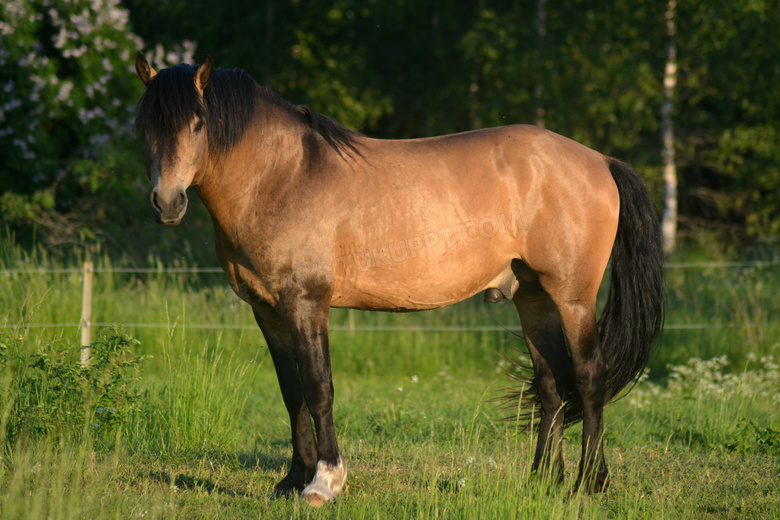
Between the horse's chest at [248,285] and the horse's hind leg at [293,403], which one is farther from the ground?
the horse's chest at [248,285]

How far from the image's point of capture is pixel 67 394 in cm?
440

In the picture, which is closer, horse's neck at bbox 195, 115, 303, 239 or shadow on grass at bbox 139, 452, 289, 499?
horse's neck at bbox 195, 115, 303, 239

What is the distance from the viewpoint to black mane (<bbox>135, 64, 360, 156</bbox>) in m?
3.30

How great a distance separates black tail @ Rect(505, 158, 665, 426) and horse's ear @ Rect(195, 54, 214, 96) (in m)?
2.35

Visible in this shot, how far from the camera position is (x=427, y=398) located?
6.61 metres

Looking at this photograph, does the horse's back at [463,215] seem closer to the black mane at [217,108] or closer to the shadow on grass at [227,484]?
the black mane at [217,108]

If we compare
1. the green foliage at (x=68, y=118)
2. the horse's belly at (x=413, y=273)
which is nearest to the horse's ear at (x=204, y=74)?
the horse's belly at (x=413, y=273)

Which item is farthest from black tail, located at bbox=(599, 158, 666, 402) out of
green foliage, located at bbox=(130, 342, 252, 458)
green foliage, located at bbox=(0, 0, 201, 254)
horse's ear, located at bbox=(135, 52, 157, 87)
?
green foliage, located at bbox=(0, 0, 201, 254)

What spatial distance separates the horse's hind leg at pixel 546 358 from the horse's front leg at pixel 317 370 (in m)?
1.24

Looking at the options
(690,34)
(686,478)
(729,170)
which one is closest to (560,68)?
(690,34)

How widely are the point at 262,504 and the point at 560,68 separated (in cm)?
1283

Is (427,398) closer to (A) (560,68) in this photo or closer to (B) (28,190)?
(B) (28,190)

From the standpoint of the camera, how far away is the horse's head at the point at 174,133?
3.22 metres

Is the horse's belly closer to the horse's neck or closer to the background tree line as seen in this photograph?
the horse's neck
